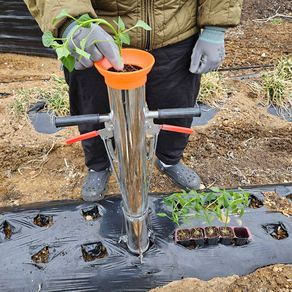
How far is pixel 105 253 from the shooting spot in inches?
50.1

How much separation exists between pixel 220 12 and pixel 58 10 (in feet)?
2.37

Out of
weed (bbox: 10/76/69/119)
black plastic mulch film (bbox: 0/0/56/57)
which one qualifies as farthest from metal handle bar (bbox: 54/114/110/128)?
black plastic mulch film (bbox: 0/0/56/57)

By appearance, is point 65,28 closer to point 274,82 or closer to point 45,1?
point 45,1

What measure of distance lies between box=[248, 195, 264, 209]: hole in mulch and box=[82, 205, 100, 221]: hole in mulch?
920mm

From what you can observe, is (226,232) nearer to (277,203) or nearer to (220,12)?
(277,203)

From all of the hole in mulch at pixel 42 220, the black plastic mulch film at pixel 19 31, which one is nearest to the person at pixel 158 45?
the hole in mulch at pixel 42 220

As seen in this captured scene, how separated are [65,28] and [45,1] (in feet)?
0.38

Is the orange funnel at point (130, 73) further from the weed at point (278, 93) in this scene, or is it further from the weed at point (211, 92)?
the weed at point (278, 93)

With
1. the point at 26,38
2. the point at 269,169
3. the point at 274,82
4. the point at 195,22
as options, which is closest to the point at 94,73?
the point at 195,22

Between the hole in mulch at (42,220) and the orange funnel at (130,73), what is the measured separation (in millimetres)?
989

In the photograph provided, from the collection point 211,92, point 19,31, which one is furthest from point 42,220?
point 19,31

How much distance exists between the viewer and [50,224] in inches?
54.3

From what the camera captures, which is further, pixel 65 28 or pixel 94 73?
pixel 94 73

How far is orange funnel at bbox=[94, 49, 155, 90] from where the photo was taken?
2.16 ft
